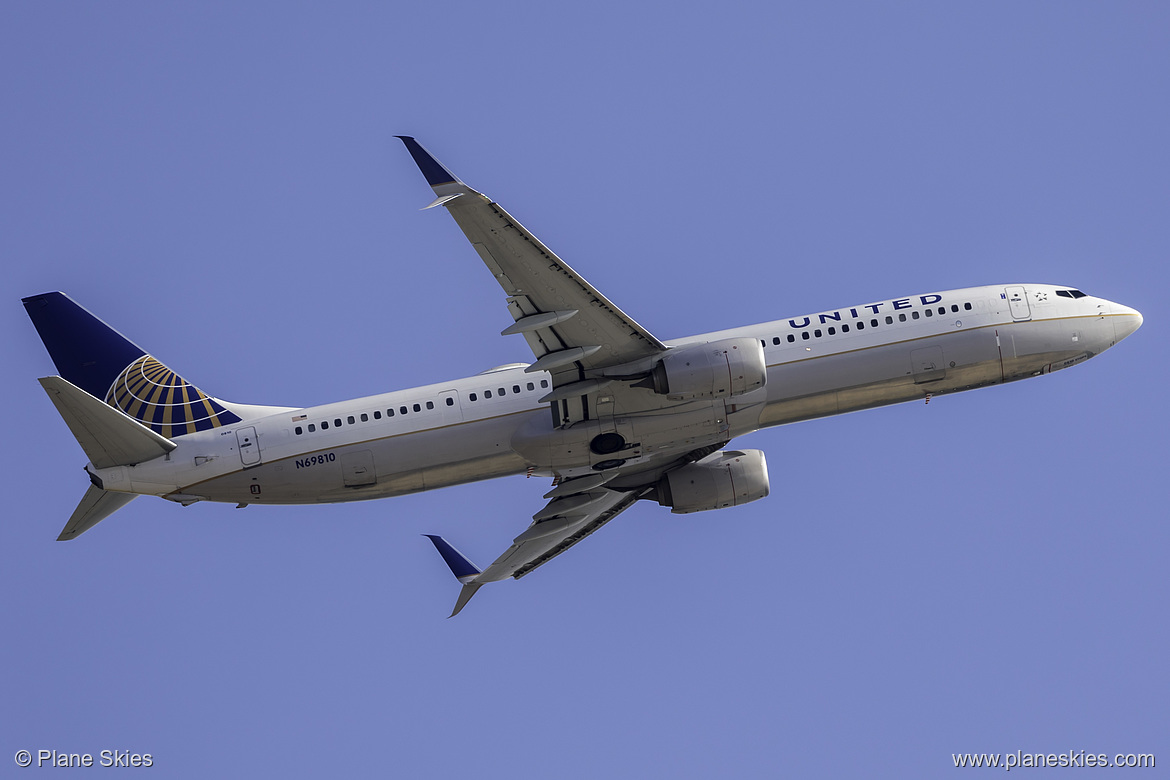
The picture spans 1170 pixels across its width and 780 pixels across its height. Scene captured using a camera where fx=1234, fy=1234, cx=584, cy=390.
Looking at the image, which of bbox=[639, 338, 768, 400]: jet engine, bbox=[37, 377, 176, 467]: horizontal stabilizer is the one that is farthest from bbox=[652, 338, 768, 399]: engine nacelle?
bbox=[37, 377, 176, 467]: horizontal stabilizer

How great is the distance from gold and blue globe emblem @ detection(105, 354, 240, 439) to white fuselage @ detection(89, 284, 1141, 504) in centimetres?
66

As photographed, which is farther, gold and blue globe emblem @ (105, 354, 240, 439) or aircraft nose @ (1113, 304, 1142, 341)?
aircraft nose @ (1113, 304, 1142, 341)

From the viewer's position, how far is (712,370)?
121 feet

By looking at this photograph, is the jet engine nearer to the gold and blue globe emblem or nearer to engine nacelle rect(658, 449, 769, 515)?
engine nacelle rect(658, 449, 769, 515)

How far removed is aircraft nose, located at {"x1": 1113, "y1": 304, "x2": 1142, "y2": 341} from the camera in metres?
42.7

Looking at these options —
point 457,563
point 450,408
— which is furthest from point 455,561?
point 450,408

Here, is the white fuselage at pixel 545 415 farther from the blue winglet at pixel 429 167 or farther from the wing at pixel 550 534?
the blue winglet at pixel 429 167

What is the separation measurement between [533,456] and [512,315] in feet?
17.7

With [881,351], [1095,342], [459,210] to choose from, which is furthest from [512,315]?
[1095,342]

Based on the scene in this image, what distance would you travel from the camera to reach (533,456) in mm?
38812

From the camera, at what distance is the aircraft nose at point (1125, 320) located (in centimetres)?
4269

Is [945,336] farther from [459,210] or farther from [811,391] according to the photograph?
[459,210]

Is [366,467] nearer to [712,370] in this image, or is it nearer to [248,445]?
[248,445]

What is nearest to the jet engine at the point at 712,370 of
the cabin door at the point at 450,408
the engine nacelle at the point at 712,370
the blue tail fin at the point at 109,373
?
the engine nacelle at the point at 712,370
